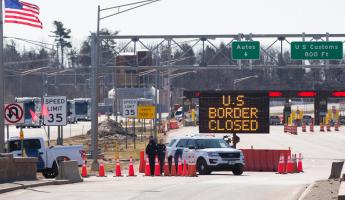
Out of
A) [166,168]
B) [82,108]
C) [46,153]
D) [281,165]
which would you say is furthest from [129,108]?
[82,108]

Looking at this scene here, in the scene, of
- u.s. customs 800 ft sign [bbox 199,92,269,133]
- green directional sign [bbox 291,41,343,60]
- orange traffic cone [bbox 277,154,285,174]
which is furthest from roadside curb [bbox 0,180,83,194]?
green directional sign [bbox 291,41,343,60]

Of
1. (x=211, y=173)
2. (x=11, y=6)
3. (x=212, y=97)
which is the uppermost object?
(x=11, y=6)

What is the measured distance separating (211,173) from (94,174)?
5.03 meters

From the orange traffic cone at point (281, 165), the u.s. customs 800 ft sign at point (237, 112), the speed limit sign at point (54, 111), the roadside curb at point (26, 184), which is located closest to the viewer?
the roadside curb at point (26, 184)

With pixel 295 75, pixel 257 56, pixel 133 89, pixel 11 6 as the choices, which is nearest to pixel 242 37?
pixel 257 56

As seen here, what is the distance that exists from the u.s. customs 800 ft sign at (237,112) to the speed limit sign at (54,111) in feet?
22.0

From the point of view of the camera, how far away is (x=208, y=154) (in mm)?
36844

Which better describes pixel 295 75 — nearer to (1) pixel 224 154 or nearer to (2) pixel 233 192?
(1) pixel 224 154

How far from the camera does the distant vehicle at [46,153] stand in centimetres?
3597

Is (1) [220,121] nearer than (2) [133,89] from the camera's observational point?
Yes

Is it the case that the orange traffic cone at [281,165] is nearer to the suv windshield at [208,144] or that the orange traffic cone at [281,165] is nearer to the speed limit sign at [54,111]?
the suv windshield at [208,144]

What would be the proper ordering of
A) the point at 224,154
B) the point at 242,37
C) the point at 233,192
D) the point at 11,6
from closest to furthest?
the point at 233,192
the point at 11,6
the point at 224,154
the point at 242,37

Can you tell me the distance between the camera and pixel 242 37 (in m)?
51.7

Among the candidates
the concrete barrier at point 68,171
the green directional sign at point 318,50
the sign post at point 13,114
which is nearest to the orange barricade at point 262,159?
the green directional sign at point 318,50
